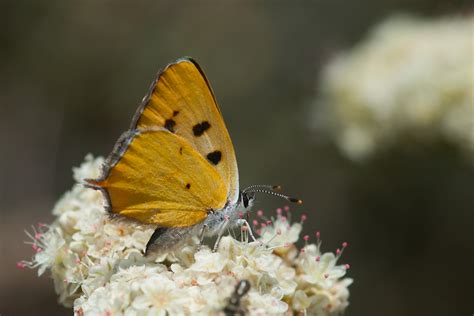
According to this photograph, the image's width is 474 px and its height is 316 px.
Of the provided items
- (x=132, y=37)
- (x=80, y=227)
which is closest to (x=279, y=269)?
(x=80, y=227)

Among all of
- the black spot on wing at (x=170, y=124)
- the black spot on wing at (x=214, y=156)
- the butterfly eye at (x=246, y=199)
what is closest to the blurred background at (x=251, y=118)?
the butterfly eye at (x=246, y=199)

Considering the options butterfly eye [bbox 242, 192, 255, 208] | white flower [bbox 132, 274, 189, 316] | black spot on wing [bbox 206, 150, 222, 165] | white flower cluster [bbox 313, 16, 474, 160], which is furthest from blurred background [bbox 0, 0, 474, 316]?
white flower [bbox 132, 274, 189, 316]

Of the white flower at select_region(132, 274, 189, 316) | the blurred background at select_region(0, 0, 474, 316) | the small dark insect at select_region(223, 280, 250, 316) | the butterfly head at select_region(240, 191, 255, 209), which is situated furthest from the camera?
the blurred background at select_region(0, 0, 474, 316)

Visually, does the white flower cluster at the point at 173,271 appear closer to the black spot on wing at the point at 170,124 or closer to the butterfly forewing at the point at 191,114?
the butterfly forewing at the point at 191,114

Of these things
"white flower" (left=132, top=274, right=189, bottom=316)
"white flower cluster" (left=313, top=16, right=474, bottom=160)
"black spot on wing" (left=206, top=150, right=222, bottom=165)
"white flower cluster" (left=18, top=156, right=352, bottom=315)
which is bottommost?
"white flower" (left=132, top=274, right=189, bottom=316)

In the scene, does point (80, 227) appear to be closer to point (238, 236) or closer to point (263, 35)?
point (238, 236)

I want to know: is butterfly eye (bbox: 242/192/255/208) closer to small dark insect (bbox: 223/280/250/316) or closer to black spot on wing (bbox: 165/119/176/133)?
black spot on wing (bbox: 165/119/176/133)

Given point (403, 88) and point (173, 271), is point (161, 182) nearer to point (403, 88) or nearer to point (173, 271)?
point (173, 271)
